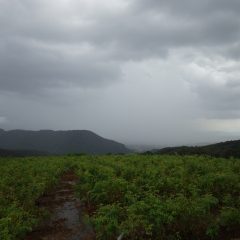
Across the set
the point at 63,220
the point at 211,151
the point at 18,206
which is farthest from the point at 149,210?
the point at 211,151

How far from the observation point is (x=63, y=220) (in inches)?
657

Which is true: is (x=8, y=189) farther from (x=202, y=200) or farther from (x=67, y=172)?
(x=67, y=172)

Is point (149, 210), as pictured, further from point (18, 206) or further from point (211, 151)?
point (211, 151)

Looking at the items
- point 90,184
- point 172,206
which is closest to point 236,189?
point 172,206

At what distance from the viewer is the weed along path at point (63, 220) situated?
14.5m

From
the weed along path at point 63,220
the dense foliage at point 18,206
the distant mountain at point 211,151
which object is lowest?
the weed along path at point 63,220

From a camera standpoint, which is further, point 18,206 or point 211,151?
point 211,151

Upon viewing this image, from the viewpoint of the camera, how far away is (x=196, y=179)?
1997 cm

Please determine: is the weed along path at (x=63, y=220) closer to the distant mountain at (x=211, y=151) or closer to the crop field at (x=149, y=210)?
the crop field at (x=149, y=210)

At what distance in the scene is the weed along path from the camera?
1452 centimetres

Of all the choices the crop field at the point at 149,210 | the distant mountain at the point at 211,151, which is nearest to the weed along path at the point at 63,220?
the crop field at the point at 149,210

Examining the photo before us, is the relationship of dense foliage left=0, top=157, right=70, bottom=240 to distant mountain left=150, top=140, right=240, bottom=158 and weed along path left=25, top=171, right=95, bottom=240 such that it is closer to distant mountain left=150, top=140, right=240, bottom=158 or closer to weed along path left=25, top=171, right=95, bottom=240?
weed along path left=25, top=171, right=95, bottom=240

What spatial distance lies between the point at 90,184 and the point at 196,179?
5.23 meters

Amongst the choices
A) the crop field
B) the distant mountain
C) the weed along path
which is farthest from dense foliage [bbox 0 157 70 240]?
the distant mountain
